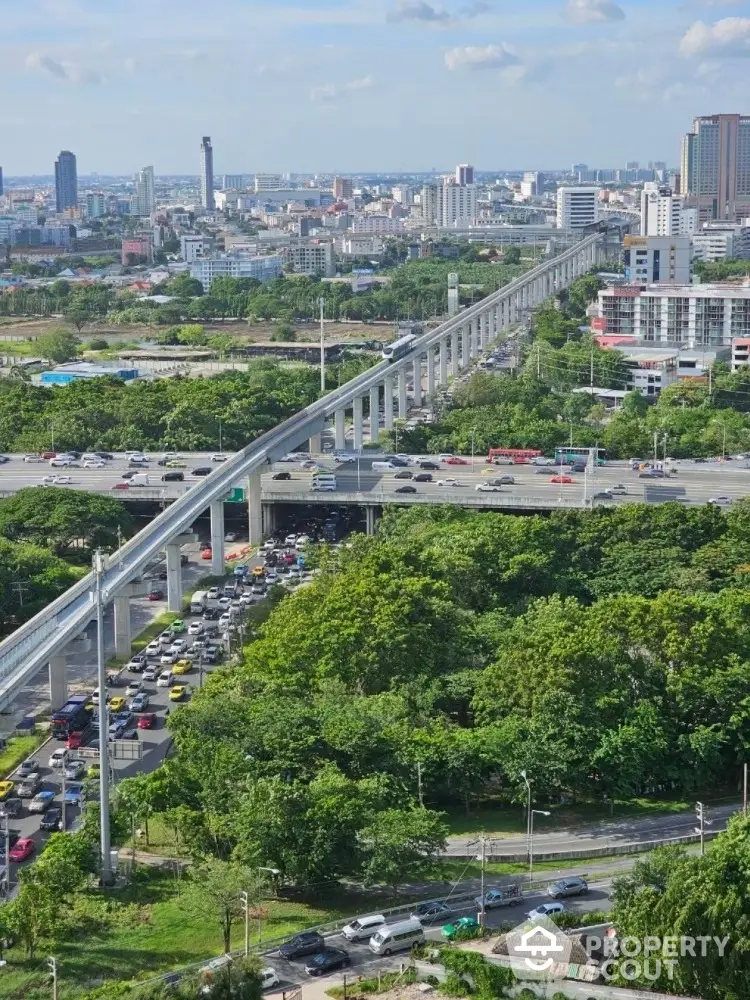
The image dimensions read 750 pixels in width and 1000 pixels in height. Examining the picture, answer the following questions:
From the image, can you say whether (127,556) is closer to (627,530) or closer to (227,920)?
(627,530)

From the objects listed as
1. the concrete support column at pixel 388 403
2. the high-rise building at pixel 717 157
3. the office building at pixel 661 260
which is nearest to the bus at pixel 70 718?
the concrete support column at pixel 388 403

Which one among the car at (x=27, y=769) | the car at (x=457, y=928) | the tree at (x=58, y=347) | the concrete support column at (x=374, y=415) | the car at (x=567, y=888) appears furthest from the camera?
the tree at (x=58, y=347)

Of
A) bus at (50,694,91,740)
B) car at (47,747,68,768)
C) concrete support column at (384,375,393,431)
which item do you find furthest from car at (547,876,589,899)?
concrete support column at (384,375,393,431)

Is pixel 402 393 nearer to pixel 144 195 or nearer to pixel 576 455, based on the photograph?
pixel 576 455

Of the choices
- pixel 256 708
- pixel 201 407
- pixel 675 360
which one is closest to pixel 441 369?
pixel 675 360

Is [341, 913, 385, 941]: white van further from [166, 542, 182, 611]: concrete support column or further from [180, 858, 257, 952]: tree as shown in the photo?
[166, 542, 182, 611]: concrete support column

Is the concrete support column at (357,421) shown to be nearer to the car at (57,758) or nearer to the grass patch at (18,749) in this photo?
the grass patch at (18,749)

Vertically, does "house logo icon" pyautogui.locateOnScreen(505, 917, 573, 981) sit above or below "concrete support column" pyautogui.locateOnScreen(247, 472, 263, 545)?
below
